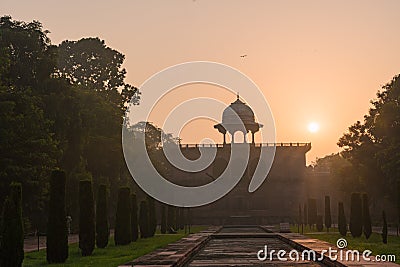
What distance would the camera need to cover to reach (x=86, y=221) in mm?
24469

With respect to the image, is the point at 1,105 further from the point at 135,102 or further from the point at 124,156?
the point at 135,102

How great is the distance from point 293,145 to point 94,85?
28.0 metres

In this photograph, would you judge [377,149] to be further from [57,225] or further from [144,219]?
[57,225]

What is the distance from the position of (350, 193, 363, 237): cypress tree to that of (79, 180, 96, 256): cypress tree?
51.5 ft

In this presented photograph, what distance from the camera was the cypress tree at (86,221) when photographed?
79.0ft

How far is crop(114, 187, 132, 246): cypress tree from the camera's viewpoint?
30.2 metres

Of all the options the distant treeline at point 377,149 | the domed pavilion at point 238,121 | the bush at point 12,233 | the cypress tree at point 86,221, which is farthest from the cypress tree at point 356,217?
the domed pavilion at point 238,121

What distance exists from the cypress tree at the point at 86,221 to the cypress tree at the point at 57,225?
244 cm

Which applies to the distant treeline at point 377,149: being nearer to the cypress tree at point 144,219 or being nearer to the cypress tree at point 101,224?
the cypress tree at point 144,219

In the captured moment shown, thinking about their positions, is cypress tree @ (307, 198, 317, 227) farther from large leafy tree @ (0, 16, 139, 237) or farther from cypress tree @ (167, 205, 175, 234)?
large leafy tree @ (0, 16, 139, 237)

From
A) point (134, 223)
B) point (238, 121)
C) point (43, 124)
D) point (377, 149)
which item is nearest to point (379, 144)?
point (377, 149)

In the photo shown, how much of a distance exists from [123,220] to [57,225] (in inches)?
364

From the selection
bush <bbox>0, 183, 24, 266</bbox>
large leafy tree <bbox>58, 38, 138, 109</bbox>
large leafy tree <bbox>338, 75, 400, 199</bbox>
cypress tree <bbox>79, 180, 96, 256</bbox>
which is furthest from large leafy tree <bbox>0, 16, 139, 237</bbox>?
large leafy tree <bbox>338, 75, 400, 199</bbox>

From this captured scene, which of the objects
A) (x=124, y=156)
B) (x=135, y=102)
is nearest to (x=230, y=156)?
(x=135, y=102)
